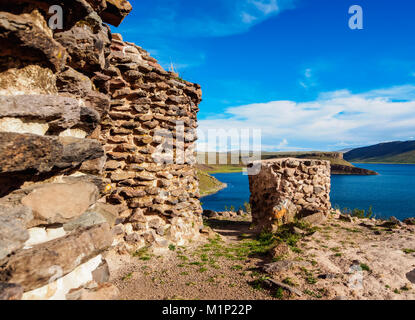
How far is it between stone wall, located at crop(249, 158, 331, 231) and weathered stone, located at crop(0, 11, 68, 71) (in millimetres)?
7053

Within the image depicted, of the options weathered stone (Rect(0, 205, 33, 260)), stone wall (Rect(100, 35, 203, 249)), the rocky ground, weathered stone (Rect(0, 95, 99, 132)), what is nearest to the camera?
weathered stone (Rect(0, 205, 33, 260))

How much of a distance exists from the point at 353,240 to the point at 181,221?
4115 mm

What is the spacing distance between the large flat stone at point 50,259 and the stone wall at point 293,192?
21.4 feet

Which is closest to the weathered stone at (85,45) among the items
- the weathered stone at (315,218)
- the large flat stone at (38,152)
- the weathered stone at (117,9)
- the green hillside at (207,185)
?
the weathered stone at (117,9)

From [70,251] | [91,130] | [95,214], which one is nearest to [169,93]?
[91,130]

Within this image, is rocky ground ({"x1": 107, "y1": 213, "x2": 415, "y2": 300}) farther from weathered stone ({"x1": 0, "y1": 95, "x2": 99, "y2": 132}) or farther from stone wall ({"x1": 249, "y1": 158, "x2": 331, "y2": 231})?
weathered stone ({"x1": 0, "y1": 95, "x2": 99, "y2": 132})

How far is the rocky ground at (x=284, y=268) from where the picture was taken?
3.89 m

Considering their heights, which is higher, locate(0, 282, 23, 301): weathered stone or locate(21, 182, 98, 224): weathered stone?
locate(21, 182, 98, 224): weathered stone

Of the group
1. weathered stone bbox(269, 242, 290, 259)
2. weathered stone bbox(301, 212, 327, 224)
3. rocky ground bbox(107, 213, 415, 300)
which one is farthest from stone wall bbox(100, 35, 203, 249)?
weathered stone bbox(301, 212, 327, 224)

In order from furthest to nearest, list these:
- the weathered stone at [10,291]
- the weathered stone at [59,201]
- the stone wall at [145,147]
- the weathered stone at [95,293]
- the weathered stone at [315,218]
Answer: the weathered stone at [315,218] → the stone wall at [145,147] → the weathered stone at [95,293] → the weathered stone at [59,201] → the weathered stone at [10,291]

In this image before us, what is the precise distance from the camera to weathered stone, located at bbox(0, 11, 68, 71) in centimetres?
129

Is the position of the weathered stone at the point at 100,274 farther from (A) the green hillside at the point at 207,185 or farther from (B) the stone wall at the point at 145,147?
(A) the green hillside at the point at 207,185
